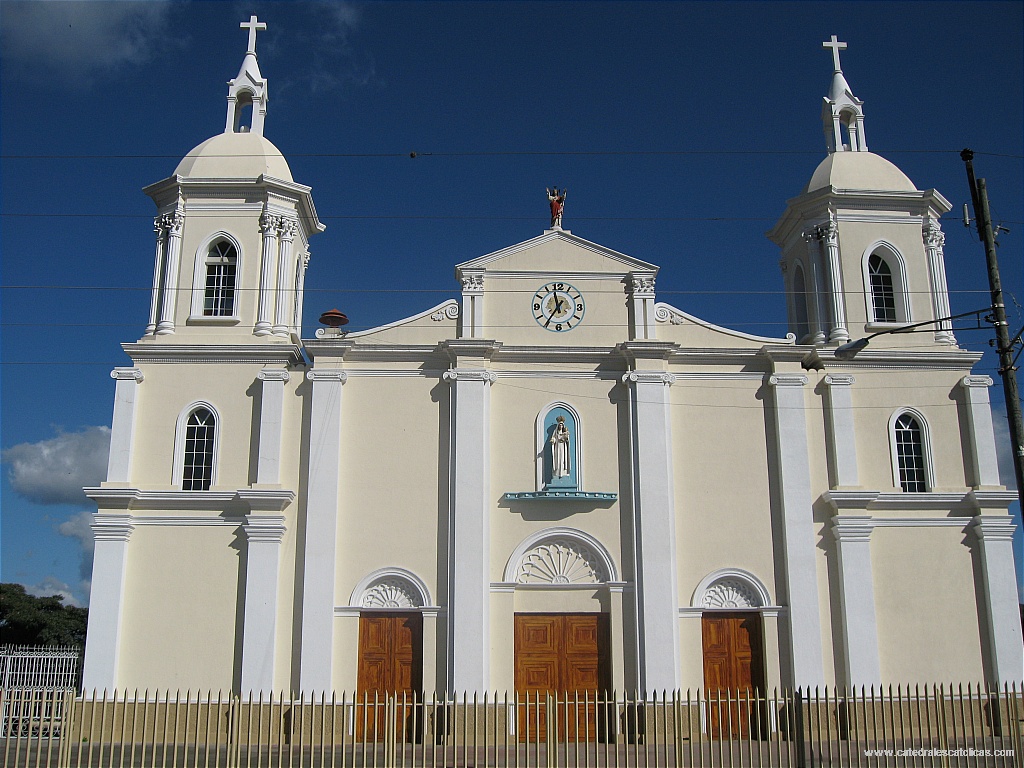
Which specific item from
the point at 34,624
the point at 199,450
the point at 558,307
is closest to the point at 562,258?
the point at 558,307

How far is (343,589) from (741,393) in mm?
9940

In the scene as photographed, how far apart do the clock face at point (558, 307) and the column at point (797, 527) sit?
4.72 metres

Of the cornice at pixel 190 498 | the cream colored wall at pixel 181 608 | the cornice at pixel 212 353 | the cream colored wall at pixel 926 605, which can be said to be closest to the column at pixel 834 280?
the cream colored wall at pixel 926 605

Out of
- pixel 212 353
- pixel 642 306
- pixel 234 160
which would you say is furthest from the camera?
pixel 234 160

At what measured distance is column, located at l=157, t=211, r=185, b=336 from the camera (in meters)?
22.3

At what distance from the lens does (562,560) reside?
2117 centimetres

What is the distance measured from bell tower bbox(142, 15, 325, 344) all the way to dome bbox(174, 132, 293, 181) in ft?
0.08

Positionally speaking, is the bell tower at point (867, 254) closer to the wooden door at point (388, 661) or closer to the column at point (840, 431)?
the column at point (840, 431)

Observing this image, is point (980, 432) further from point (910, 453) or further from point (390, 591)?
point (390, 591)

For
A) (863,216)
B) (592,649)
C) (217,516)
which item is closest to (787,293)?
(863,216)

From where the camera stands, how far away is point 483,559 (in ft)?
67.8

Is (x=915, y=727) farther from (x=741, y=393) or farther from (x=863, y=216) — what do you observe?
(x=863, y=216)

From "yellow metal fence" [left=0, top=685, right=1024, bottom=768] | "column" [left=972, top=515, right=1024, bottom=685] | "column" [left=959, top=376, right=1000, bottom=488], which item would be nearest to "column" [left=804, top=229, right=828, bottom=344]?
"column" [left=959, top=376, right=1000, bottom=488]

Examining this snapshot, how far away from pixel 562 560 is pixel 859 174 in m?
12.2
